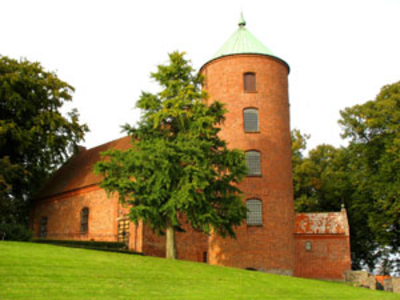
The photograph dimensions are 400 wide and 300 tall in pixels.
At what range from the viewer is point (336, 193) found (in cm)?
4006

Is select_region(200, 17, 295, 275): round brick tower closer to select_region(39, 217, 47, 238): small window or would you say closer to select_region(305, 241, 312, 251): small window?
select_region(305, 241, 312, 251): small window

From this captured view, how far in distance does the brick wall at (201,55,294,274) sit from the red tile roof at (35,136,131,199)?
302 inches

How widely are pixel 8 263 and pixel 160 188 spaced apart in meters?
8.33

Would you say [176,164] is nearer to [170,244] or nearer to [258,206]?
[170,244]

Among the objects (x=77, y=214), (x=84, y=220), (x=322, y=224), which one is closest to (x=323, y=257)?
(x=322, y=224)

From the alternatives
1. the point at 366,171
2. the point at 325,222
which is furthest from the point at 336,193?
the point at 325,222

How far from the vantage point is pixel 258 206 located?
2861cm

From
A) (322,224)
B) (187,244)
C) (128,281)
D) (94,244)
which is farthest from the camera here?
(322,224)

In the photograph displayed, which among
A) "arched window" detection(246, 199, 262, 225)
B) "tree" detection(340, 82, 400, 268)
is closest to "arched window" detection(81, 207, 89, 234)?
"arched window" detection(246, 199, 262, 225)

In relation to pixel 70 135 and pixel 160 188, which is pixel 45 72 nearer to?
pixel 70 135

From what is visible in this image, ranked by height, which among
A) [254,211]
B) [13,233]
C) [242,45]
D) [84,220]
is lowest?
[13,233]

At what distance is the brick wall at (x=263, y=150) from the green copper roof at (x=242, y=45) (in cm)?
44

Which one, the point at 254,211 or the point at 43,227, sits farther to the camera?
the point at 43,227

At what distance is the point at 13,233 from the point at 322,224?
1771cm
